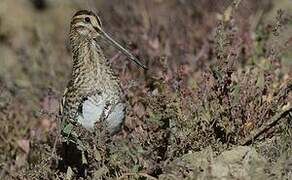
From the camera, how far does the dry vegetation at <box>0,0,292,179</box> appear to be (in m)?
4.38

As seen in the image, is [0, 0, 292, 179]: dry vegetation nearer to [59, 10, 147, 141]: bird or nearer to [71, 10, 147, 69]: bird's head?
[59, 10, 147, 141]: bird

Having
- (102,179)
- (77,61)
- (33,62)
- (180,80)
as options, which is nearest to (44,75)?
(33,62)

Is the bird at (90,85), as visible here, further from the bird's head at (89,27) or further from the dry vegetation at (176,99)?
the dry vegetation at (176,99)

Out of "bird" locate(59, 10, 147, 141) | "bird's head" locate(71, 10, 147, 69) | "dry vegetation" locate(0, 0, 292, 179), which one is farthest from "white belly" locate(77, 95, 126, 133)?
"bird's head" locate(71, 10, 147, 69)

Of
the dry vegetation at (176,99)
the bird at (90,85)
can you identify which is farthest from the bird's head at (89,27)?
the dry vegetation at (176,99)

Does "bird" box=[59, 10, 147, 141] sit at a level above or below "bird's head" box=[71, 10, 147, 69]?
below

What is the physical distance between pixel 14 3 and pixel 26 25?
0.39m

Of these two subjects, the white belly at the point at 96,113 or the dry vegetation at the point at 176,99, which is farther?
the white belly at the point at 96,113

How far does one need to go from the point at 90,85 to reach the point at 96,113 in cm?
25

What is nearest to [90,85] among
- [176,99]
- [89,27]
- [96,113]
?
[96,113]

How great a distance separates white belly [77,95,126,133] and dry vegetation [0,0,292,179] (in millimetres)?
151

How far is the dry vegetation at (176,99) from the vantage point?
438 cm

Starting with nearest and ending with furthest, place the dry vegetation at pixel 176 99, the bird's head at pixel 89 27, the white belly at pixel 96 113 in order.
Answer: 1. the dry vegetation at pixel 176 99
2. the white belly at pixel 96 113
3. the bird's head at pixel 89 27

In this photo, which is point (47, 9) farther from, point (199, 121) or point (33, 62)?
point (199, 121)
